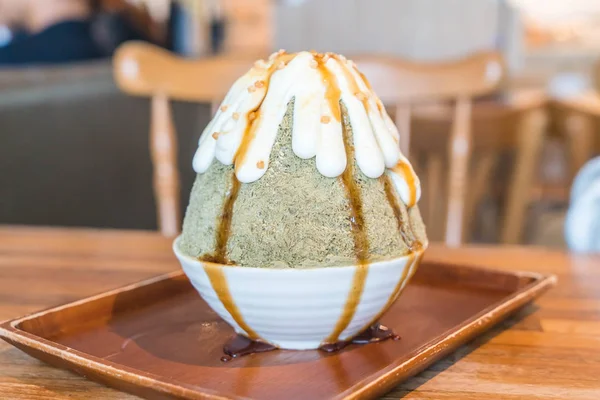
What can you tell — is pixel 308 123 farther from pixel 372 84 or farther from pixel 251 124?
pixel 372 84

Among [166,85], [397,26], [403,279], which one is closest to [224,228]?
[403,279]

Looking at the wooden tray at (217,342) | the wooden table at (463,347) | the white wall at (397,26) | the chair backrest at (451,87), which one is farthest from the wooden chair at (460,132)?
the white wall at (397,26)

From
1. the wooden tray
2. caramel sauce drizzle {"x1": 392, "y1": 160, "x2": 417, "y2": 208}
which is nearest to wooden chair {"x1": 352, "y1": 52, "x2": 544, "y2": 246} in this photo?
the wooden tray

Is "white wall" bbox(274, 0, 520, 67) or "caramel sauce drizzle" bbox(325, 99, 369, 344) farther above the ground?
"white wall" bbox(274, 0, 520, 67)

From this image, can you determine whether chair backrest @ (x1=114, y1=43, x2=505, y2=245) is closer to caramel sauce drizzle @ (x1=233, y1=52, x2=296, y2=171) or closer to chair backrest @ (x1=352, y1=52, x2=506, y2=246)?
chair backrest @ (x1=352, y1=52, x2=506, y2=246)

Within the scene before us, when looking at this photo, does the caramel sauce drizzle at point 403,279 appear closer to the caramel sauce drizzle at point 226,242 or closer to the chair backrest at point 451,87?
the caramel sauce drizzle at point 226,242

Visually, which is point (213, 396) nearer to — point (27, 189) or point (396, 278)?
point (396, 278)
